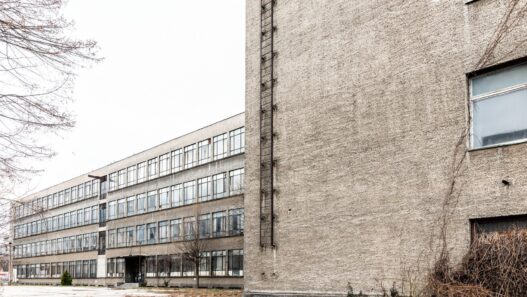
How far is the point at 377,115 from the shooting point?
1692 cm

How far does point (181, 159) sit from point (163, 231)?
7.20m

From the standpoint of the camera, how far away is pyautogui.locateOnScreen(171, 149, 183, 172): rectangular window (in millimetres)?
60938

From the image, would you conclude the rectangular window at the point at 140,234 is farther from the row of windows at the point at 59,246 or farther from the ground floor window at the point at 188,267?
the row of windows at the point at 59,246

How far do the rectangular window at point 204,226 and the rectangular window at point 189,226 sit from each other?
971 mm

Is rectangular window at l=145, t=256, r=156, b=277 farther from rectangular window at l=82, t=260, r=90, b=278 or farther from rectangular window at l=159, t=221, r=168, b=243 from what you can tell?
rectangular window at l=82, t=260, r=90, b=278

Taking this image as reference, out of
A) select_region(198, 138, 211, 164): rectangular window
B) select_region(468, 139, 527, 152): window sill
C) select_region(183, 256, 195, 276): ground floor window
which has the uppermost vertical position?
select_region(198, 138, 211, 164): rectangular window

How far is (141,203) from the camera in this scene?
2687 inches

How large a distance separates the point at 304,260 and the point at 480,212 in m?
6.15

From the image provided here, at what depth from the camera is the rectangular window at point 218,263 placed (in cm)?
5259

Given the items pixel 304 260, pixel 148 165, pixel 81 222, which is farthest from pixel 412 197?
pixel 81 222

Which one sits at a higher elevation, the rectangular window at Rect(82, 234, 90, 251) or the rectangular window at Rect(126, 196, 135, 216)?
the rectangular window at Rect(126, 196, 135, 216)

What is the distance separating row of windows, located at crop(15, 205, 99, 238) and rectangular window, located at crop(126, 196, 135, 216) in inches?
372

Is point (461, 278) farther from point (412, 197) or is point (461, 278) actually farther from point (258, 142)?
point (258, 142)

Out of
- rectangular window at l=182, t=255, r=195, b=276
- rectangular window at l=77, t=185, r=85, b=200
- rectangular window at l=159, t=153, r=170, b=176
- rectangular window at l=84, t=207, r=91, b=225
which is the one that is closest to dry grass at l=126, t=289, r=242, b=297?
rectangular window at l=182, t=255, r=195, b=276
